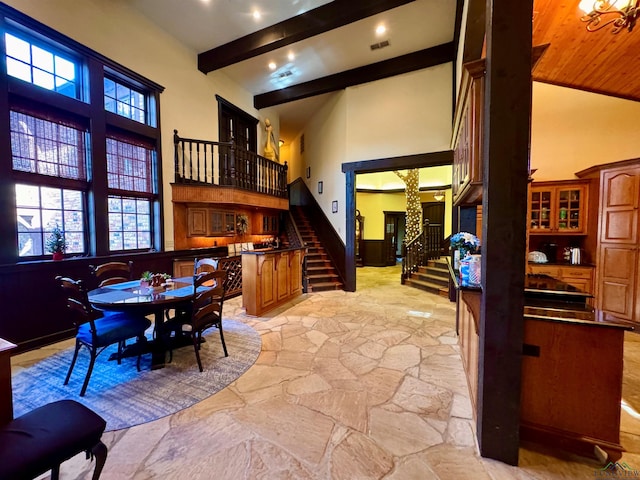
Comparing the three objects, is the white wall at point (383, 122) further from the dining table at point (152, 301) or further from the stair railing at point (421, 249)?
the dining table at point (152, 301)

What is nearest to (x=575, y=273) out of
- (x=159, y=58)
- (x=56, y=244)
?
(x=56, y=244)

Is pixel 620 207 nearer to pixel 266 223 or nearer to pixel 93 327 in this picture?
pixel 93 327

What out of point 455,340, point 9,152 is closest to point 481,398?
point 455,340

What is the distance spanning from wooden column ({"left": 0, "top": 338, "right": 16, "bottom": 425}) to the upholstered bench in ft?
0.27

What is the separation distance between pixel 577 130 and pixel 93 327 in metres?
7.29

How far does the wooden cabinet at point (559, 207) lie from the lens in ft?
14.7

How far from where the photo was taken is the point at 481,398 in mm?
1737

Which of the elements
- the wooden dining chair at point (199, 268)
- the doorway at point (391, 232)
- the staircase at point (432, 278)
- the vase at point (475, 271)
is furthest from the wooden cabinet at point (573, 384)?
the doorway at point (391, 232)

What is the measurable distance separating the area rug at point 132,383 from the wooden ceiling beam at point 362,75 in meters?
6.41

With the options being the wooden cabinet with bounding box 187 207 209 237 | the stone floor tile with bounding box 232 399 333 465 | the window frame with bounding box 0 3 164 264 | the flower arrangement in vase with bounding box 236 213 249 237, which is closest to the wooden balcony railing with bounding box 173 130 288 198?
the window frame with bounding box 0 3 164 264

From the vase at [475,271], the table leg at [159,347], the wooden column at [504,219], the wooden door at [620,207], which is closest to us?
the wooden column at [504,219]

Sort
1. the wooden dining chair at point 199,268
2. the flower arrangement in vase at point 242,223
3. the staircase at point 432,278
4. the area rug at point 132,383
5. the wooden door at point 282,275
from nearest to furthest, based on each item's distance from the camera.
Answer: the area rug at point 132,383
the wooden dining chair at point 199,268
the wooden door at point 282,275
the staircase at point 432,278
the flower arrangement in vase at point 242,223

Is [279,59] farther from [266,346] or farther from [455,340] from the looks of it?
[455,340]

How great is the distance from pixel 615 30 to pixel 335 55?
4824 mm
